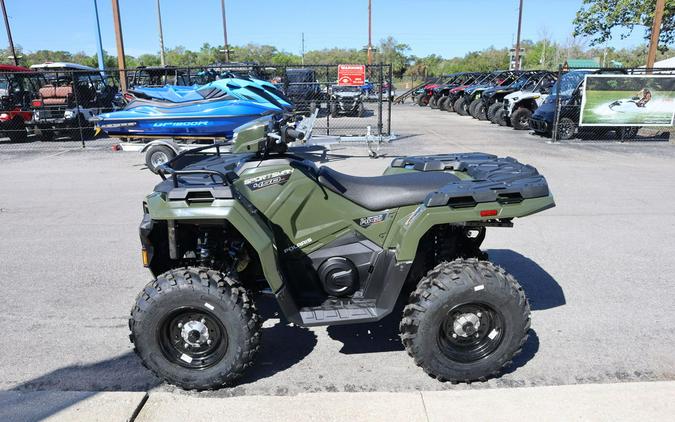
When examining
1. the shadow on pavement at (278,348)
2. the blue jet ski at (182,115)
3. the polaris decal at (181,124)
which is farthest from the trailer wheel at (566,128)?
the shadow on pavement at (278,348)

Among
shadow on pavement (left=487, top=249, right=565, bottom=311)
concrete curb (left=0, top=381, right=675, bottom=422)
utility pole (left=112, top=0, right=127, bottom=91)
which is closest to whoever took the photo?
concrete curb (left=0, top=381, right=675, bottom=422)

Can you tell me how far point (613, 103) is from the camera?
46.0ft

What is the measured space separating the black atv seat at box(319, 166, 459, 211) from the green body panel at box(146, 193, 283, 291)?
21.6 inches

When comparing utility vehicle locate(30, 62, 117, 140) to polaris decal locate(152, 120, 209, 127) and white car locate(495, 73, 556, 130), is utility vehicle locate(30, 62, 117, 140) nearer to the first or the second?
polaris decal locate(152, 120, 209, 127)

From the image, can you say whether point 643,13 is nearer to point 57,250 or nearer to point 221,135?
point 221,135

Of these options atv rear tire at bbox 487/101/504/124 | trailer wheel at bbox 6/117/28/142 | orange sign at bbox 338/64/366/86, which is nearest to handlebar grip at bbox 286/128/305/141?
orange sign at bbox 338/64/366/86

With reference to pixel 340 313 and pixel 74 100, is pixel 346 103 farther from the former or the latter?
pixel 340 313

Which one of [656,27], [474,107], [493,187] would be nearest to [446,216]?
[493,187]

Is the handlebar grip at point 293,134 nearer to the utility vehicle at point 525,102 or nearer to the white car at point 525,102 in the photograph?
the utility vehicle at point 525,102

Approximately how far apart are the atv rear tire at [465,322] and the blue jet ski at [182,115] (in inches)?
338

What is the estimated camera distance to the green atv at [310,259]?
115 inches

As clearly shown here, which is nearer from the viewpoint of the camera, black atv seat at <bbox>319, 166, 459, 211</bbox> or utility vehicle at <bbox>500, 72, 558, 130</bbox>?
black atv seat at <bbox>319, 166, 459, 211</bbox>

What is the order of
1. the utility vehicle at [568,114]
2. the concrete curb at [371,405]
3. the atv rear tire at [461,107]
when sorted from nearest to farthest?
the concrete curb at [371,405]
the utility vehicle at [568,114]
the atv rear tire at [461,107]

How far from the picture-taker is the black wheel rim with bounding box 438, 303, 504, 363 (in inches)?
120
